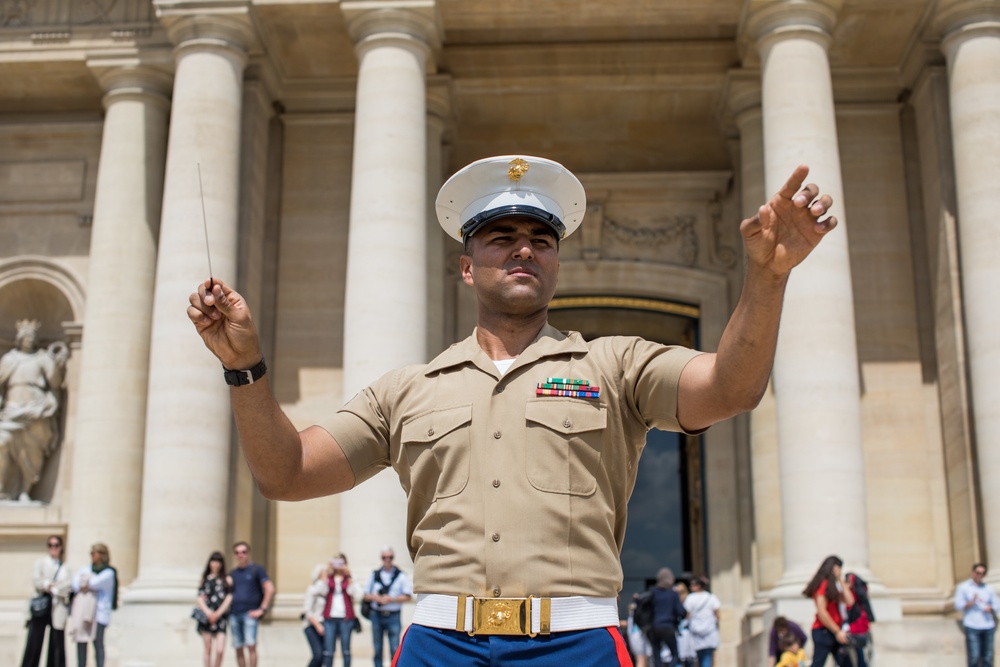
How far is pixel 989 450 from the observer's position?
18078mm

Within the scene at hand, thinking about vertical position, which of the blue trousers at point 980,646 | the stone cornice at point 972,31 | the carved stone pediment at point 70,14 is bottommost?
the blue trousers at point 980,646

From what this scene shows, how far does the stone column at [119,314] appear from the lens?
65.4 ft

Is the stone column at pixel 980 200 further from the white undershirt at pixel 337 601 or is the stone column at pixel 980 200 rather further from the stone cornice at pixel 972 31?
the white undershirt at pixel 337 601

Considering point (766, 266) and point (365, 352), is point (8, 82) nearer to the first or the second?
point (365, 352)

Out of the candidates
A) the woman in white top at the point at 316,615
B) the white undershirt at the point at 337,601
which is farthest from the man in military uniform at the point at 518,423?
the woman in white top at the point at 316,615

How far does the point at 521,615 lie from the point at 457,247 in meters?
21.3

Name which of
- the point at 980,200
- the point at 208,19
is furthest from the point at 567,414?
the point at 208,19

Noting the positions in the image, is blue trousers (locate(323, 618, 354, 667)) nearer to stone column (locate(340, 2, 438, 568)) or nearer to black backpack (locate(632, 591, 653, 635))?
stone column (locate(340, 2, 438, 568))

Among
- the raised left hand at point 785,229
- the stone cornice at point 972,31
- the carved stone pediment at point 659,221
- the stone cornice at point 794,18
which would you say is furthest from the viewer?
the carved stone pediment at point 659,221

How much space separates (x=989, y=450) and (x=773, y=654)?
581 cm

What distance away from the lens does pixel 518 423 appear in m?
3.20

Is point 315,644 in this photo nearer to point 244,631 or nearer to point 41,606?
point 244,631

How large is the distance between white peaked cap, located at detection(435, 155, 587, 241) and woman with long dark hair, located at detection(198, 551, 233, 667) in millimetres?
12186

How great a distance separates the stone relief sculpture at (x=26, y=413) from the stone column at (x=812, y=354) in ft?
39.8
